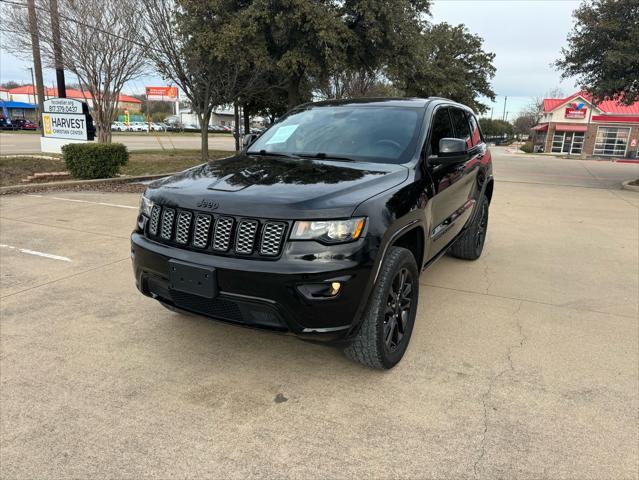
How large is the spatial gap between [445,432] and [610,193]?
1318 centimetres

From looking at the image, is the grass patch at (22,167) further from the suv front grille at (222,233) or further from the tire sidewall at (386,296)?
the tire sidewall at (386,296)

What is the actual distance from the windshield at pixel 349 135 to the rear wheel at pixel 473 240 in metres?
1.88

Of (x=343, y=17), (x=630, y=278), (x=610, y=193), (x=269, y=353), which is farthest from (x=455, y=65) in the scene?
(x=269, y=353)

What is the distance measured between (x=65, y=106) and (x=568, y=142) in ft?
154

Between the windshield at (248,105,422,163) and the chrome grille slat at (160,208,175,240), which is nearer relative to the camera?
the chrome grille slat at (160,208,175,240)

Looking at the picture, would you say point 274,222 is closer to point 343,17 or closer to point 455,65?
point 343,17

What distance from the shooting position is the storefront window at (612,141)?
44.4 m

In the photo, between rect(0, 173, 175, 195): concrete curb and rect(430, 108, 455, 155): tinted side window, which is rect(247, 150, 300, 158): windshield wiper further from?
rect(0, 173, 175, 195): concrete curb

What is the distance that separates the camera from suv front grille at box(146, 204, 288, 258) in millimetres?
2543

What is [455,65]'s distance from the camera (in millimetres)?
43188

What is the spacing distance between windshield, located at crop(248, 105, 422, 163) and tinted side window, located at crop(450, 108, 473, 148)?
0.91 meters

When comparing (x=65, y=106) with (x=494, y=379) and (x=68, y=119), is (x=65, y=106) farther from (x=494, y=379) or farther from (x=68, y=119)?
(x=494, y=379)

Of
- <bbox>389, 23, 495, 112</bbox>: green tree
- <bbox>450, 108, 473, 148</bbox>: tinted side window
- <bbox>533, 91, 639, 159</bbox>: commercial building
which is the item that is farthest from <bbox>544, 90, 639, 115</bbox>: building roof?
<bbox>450, 108, 473, 148</bbox>: tinted side window

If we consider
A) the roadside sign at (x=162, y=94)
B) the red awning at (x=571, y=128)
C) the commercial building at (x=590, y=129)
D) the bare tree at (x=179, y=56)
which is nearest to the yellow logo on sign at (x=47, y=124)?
the bare tree at (x=179, y=56)
